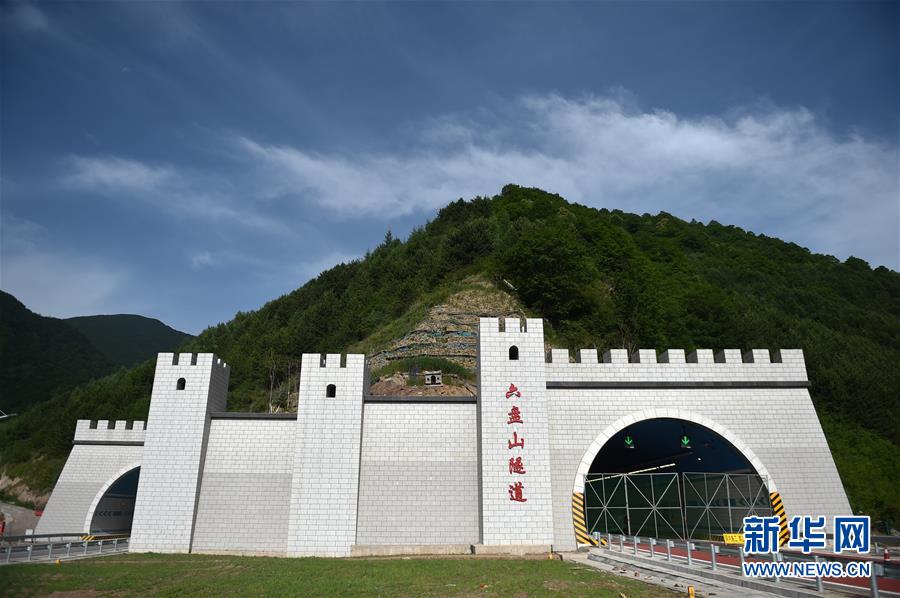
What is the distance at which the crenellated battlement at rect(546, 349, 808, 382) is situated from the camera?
752 inches

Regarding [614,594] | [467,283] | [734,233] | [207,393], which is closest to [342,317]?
[467,283]

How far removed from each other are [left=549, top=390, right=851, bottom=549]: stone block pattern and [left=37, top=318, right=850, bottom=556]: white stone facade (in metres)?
0.04

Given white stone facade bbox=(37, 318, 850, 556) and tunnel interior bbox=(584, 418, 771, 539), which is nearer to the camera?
white stone facade bbox=(37, 318, 850, 556)

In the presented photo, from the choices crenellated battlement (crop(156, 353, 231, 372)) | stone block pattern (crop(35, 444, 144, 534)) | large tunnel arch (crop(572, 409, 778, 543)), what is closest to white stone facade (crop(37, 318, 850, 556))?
large tunnel arch (crop(572, 409, 778, 543))

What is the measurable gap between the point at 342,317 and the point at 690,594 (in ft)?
137

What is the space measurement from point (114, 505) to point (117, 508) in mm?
385

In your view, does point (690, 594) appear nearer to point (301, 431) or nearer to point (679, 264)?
point (301, 431)

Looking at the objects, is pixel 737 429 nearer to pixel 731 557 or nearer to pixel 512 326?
pixel 731 557

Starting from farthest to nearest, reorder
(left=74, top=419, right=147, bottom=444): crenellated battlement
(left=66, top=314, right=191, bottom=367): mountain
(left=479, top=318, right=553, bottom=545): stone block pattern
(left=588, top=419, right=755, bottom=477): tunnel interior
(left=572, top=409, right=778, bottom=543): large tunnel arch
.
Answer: (left=66, top=314, right=191, bottom=367): mountain
(left=74, top=419, right=147, bottom=444): crenellated battlement
(left=588, top=419, right=755, bottom=477): tunnel interior
(left=572, top=409, right=778, bottom=543): large tunnel arch
(left=479, top=318, right=553, bottom=545): stone block pattern

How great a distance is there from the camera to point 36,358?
8050 cm

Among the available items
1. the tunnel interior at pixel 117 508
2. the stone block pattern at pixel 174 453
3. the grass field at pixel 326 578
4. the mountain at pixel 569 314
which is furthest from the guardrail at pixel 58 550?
the mountain at pixel 569 314

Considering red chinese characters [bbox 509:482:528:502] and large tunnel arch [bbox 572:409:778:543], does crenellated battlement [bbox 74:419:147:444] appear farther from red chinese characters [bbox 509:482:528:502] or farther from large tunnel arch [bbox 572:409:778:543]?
large tunnel arch [bbox 572:409:778:543]

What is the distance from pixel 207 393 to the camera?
Answer: 1992 cm

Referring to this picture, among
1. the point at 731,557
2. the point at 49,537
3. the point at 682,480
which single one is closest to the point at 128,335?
the point at 49,537
